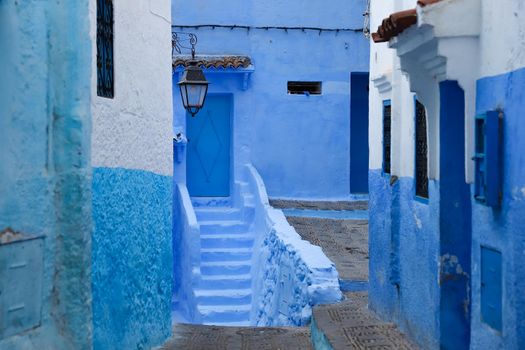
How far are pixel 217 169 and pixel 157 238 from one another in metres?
8.51

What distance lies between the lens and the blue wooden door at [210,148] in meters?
17.4

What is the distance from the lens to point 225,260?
15.1m

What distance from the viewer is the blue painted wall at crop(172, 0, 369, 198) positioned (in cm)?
1723

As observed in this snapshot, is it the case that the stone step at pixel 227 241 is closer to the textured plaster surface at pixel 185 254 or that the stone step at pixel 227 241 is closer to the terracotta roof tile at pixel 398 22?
the textured plaster surface at pixel 185 254

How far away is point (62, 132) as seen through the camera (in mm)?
5992

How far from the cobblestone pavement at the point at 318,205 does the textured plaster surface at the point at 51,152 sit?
10276mm

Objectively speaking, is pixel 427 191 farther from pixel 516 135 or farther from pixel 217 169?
pixel 217 169

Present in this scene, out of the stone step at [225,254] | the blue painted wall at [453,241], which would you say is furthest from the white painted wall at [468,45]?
the stone step at [225,254]

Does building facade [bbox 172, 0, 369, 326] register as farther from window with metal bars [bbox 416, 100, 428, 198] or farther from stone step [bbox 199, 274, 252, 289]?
window with metal bars [bbox 416, 100, 428, 198]

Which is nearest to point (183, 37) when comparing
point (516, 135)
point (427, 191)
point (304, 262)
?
point (304, 262)

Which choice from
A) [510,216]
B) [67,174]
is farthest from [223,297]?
[510,216]

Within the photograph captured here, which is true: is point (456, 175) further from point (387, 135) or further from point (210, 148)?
point (210, 148)

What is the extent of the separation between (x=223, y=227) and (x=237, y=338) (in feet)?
19.5

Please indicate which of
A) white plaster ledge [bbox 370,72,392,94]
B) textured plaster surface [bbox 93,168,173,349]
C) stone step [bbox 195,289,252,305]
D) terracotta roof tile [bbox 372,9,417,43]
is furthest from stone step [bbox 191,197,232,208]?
terracotta roof tile [bbox 372,9,417,43]
